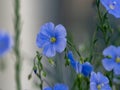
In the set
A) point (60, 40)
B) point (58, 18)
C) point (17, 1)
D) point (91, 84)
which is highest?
point (58, 18)

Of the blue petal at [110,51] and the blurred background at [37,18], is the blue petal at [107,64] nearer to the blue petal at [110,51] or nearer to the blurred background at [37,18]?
the blue petal at [110,51]

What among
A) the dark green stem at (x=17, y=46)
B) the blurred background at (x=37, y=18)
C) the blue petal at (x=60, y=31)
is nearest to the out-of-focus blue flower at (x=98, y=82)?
the blue petal at (x=60, y=31)

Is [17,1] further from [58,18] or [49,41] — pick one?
[58,18]

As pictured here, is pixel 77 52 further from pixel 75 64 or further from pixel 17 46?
pixel 17 46

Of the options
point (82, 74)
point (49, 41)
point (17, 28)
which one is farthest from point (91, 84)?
point (17, 28)

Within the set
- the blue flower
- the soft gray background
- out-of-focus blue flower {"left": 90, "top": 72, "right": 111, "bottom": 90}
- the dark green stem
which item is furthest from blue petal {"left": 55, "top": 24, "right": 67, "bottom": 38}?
the soft gray background

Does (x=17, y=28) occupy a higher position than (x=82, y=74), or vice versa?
(x=17, y=28)

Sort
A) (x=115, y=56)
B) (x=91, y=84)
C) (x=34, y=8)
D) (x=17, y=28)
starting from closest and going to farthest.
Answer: (x=91, y=84)
(x=115, y=56)
(x=17, y=28)
(x=34, y=8)
